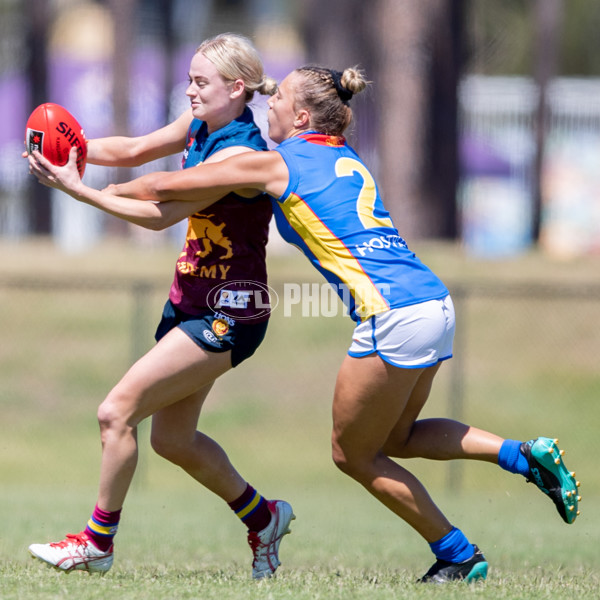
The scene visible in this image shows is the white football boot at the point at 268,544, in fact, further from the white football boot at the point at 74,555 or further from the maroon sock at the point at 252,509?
the white football boot at the point at 74,555

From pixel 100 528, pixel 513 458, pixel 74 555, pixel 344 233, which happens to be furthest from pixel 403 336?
pixel 74 555

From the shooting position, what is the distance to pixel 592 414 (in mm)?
12508

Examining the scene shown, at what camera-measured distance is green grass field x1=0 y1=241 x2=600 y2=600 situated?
6570 mm

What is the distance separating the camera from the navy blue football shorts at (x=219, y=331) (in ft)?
15.9

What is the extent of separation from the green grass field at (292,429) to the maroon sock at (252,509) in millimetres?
279

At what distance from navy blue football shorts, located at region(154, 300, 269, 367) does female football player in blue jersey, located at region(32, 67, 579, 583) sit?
482mm

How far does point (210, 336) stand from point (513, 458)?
4.81ft

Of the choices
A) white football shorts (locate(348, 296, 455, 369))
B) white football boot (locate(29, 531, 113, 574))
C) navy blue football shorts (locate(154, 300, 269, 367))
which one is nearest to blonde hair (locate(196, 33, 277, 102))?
navy blue football shorts (locate(154, 300, 269, 367))

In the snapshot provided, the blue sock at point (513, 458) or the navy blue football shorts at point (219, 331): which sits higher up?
the navy blue football shorts at point (219, 331)

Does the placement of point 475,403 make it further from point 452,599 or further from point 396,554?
point 452,599

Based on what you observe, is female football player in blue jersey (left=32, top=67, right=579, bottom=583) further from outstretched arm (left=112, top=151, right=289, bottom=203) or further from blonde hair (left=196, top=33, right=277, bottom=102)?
blonde hair (left=196, top=33, right=277, bottom=102)

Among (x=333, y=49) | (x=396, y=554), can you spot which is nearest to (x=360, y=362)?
(x=396, y=554)

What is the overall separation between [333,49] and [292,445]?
7585 millimetres

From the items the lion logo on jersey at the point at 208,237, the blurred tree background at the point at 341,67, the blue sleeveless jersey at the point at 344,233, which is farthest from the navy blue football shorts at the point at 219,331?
the blurred tree background at the point at 341,67
